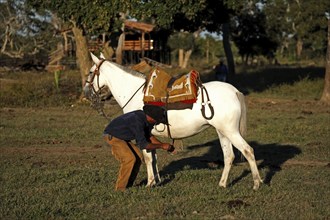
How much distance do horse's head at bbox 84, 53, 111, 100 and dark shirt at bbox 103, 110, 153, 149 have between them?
1484 mm

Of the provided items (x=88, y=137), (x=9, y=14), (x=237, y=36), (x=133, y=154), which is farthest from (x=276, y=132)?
(x=9, y=14)

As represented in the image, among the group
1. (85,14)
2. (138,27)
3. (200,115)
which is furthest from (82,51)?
(138,27)

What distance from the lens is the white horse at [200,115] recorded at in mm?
9477

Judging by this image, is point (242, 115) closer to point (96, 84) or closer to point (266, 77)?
point (96, 84)

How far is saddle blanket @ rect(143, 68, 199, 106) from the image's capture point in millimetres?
9436

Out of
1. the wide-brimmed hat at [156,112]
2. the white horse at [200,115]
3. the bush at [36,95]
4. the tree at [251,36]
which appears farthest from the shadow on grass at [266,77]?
the wide-brimmed hat at [156,112]

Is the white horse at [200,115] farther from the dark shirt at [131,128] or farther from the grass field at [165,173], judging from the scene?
the dark shirt at [131,128]

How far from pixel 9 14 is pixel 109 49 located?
3717cm

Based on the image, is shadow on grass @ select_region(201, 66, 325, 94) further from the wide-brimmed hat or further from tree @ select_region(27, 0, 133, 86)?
the wide-brimmed hat

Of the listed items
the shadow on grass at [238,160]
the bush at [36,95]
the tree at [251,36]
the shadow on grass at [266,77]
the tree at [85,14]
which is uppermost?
the tree at [85,14]

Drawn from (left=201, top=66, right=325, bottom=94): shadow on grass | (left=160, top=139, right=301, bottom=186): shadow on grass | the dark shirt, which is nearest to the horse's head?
the dark shirt

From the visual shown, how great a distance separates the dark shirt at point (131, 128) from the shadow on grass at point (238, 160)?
4.28 ft

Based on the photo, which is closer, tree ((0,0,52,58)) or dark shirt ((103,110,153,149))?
dark shirt ((103,110,153,149))

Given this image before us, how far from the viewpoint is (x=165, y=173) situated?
439 inches
